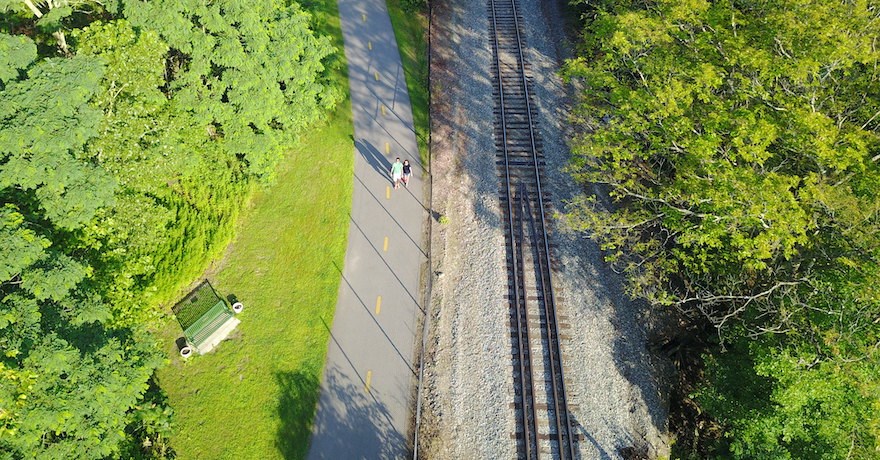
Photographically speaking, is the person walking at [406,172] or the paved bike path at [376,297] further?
the person walking at [406,172]

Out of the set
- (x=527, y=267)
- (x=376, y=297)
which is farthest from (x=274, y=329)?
(x=527, y=267)

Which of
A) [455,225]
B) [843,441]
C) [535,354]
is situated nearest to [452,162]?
[455,225]

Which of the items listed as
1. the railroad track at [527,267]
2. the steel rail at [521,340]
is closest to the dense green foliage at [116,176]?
the steel rail at [521,340]

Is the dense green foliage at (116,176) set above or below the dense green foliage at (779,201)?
above

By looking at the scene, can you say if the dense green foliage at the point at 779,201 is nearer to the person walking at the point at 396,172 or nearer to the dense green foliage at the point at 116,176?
the person walking at the point at 396,172

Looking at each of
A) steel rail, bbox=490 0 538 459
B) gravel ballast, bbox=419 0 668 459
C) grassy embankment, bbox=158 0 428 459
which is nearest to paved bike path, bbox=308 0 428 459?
grassy embankment, bbox=158 0 428 459

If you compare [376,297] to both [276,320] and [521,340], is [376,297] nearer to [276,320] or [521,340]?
[276,320]

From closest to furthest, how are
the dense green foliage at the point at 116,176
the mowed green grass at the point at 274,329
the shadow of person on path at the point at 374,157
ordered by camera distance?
the dense green foliage at the point at 116,176 → the mowed green grass at the point at 274,329 → the shadow of person on path at the point at 374,157
